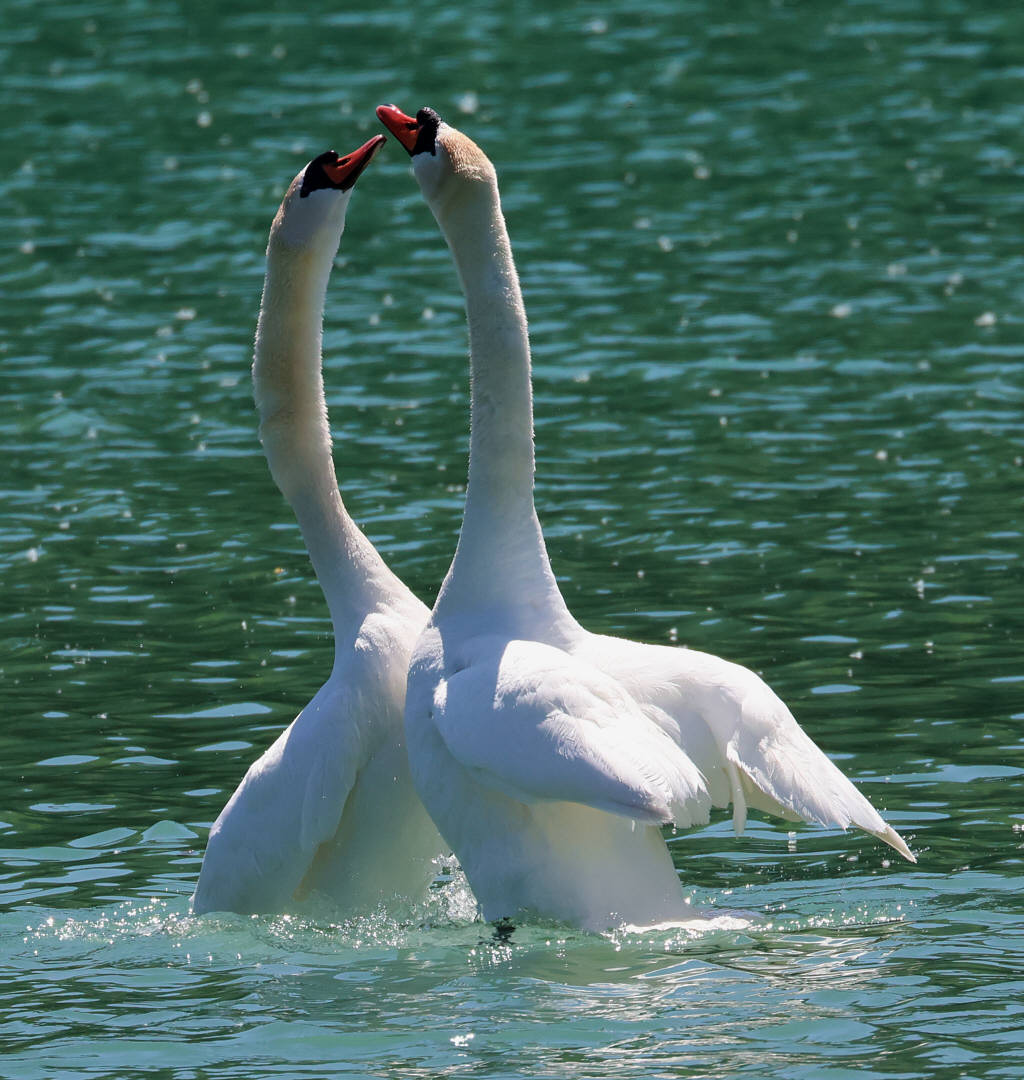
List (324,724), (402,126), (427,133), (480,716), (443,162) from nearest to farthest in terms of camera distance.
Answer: (480,716) < (324,724) < (443,162) < (427,133) < (402,126)

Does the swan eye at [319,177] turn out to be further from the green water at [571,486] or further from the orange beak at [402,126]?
the green water at [571,486]

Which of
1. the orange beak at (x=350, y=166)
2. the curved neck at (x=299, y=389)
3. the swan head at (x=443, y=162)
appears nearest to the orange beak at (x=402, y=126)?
the swan head at (x=443, y=162)

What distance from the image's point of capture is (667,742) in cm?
766

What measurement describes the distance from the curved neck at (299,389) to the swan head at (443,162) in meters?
0.71

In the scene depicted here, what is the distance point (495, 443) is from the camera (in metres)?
8.51

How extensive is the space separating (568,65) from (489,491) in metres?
21.2

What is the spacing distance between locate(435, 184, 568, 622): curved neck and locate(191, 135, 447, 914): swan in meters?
0.51

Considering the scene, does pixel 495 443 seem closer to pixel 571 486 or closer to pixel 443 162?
pixel 443 162

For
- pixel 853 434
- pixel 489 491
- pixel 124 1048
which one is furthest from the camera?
pixel 853 434

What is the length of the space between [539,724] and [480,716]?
244 millimetres

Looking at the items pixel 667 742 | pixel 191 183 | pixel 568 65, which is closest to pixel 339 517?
pixel 667 742

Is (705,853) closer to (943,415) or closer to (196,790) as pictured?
(196,790)

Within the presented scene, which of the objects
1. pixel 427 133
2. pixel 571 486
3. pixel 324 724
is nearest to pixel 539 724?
pixel 324 724

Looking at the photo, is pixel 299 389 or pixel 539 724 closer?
pixel 539 724
